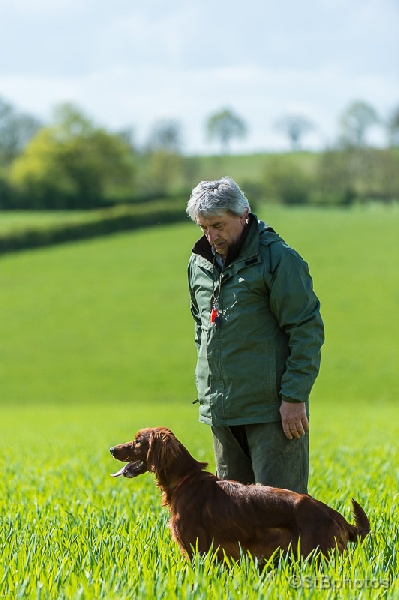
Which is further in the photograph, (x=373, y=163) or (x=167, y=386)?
(x=373, y=163)

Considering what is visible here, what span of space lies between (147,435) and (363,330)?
38.0 m

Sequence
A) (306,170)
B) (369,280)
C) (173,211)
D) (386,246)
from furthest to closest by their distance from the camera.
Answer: (306,170) < (173,211) < (386,246) < (369,280)

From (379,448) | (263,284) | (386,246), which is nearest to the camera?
(263,284)

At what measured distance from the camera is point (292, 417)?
16.5 feet

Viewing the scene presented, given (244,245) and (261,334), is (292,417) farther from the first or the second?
(244,245)

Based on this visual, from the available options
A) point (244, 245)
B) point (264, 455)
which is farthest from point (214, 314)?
point (264, 455)

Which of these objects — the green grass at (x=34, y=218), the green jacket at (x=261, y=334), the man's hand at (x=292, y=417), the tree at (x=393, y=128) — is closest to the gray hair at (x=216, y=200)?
the green jacket at (x=261, y=334)

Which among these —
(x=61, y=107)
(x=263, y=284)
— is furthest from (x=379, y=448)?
(x=61, y=107)

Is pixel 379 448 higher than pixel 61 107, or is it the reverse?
pixel 61 107

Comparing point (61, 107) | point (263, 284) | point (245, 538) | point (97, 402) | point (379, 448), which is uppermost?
point (61, 107)

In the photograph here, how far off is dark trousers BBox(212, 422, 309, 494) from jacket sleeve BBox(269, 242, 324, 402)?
1.01ft

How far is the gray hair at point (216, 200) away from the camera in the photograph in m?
4.90

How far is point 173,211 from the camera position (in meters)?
69.9

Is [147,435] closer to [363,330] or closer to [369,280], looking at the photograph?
[363,330]
